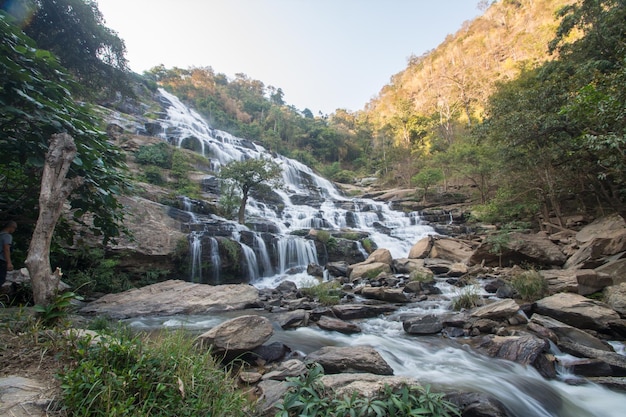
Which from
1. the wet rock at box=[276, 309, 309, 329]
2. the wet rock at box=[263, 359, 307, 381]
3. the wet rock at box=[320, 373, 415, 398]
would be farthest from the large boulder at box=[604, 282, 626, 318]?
the wet rock at box=[263, 359, 307, 381]

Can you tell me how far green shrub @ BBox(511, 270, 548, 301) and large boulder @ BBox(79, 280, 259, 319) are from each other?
646 centimetres

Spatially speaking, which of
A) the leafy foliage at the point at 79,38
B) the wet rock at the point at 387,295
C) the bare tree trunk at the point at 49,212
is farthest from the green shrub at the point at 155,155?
the bare tree trunk at the point at 49,212

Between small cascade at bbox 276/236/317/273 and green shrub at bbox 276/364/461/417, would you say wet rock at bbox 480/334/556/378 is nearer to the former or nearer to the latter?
green shrub at bbox 276/364/461/417

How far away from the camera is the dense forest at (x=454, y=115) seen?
13.2 ft

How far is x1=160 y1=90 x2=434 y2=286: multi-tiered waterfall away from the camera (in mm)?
11500

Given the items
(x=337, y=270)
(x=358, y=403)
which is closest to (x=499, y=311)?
(x=358, y=403)

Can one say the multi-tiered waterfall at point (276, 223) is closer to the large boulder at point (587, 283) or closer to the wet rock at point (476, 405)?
the large boulder at point (587, 283)

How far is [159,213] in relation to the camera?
1124 cm

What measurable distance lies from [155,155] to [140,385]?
20.3 m

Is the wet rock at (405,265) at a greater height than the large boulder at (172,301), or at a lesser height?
greater

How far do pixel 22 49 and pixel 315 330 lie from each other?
5.95m

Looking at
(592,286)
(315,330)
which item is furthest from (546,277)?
(315,330)

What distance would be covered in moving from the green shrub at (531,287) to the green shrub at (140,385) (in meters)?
7.16

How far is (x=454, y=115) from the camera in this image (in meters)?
35.2
